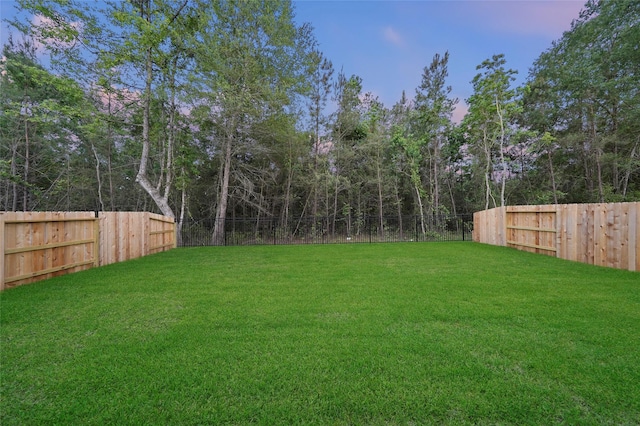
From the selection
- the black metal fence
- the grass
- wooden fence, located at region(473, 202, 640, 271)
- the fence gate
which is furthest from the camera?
the black metal fence

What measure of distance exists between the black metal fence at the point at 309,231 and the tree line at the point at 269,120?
0.66 metres

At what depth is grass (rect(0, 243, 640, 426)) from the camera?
1.39 metres

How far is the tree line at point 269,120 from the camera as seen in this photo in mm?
8844

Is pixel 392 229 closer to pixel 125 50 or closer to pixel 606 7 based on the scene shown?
pixel 125 50

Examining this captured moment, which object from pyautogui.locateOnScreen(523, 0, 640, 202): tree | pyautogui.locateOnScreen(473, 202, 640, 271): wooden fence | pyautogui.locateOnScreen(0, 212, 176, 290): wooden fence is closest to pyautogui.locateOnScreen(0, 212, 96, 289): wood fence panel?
pyautogui.locateOnScreen(0, 212, 176, 290): wooden fence

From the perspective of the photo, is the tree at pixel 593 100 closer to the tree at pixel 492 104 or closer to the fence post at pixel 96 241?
the tree at pixel 492 104

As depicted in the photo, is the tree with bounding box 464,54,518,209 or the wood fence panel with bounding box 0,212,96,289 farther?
the tree with bounding box 464,54,518,209

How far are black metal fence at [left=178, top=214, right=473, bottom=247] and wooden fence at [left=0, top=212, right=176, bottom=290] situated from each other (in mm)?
3810

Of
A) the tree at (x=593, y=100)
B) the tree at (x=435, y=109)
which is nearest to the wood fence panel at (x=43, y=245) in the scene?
the tree at (x=435, y=109)

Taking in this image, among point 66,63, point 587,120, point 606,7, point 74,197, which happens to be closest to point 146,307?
point 66,63

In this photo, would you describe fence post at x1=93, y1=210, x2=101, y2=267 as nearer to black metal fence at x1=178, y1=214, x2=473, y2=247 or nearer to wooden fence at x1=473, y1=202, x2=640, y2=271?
black metal fence at x1=178, y1=214, x2=473, y2=247

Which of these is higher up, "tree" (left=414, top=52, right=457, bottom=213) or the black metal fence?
"tree" (left=414, top=52, right=457, bottom=213)

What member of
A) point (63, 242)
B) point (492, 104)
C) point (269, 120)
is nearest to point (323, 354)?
point (63, 242)

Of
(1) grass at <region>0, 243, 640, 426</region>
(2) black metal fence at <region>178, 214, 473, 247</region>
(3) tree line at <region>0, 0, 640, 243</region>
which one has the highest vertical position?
(3) tree line at <region>0, 0, 640, 243</region>
